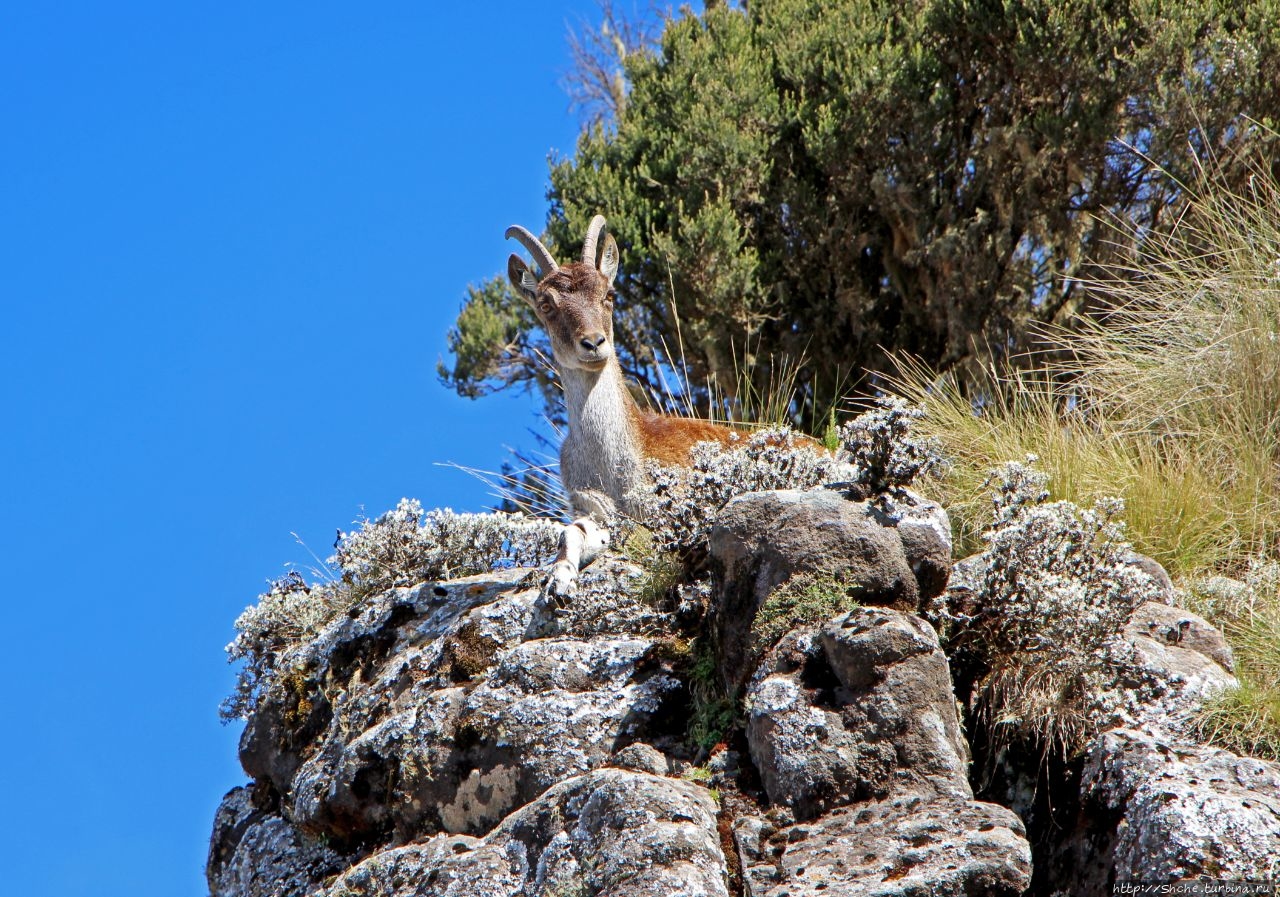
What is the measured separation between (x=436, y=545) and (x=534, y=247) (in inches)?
78.4

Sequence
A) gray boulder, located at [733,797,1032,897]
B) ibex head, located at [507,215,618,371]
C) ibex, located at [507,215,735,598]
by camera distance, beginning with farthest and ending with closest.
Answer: ibex head, located at [507,215,618,371] < ibex, located at [507,215,735,598] < gray boulder, located at [733,797,1032,897]

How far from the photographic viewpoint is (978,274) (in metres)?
11.9

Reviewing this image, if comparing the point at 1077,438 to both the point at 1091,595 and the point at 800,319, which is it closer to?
the point at 1091,595

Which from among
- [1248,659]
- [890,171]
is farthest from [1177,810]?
[890,171]

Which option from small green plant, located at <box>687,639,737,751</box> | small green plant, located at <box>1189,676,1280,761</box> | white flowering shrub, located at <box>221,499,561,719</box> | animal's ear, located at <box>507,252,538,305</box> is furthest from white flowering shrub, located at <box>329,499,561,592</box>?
small green plant, located at <box>1189,676,1280,761</box>

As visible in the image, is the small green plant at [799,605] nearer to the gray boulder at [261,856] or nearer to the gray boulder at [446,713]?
the gray boulder at [446,713]

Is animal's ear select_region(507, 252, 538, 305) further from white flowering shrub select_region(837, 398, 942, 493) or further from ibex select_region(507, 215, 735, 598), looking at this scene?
→ white flowering shrub select_region(837, 398, 942, 493)

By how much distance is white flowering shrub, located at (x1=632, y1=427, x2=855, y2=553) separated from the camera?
6223 millimetres

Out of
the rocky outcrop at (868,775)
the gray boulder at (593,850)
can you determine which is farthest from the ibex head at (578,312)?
the gray boulder at (593,850)

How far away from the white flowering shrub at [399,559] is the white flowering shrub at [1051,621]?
9.96ft

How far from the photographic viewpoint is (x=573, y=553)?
6.59 metres

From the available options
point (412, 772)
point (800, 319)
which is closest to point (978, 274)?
point (800, 319)

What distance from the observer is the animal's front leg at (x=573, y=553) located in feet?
20.5

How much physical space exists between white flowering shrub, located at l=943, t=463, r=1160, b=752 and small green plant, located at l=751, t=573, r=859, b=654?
60 centimetres
